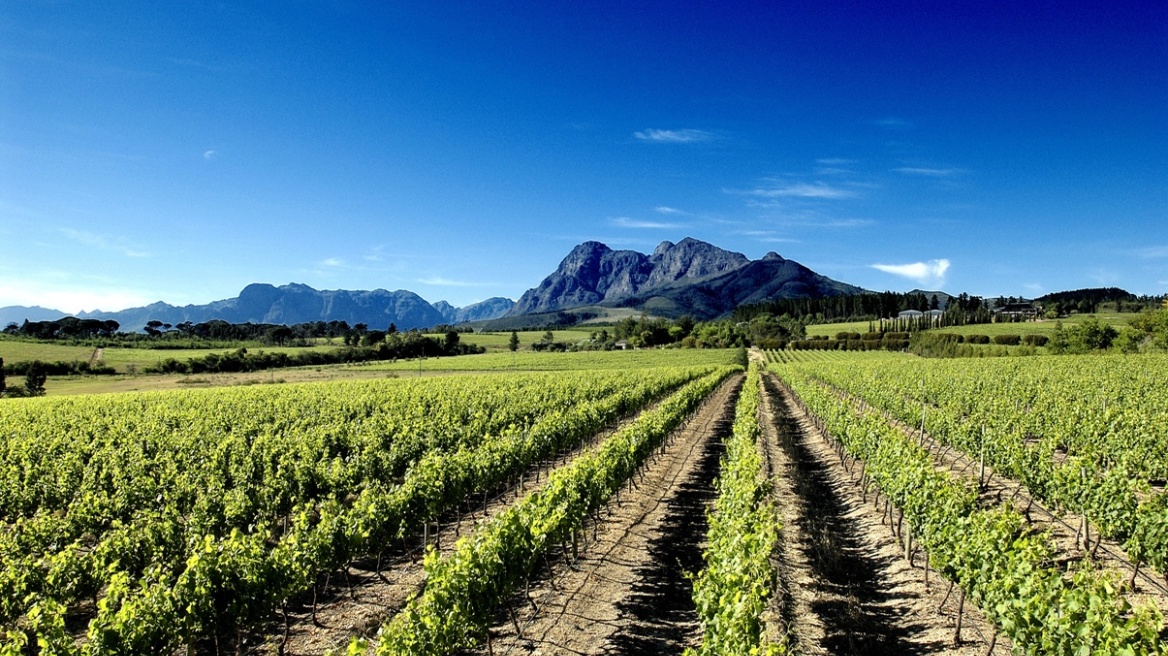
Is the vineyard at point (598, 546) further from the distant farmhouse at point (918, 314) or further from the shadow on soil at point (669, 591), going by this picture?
the distant farmhouse at point (918, 314)

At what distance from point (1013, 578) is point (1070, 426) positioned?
15.4 m

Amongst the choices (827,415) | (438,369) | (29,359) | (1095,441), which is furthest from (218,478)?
(29,359)

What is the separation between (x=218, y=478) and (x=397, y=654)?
1194cm

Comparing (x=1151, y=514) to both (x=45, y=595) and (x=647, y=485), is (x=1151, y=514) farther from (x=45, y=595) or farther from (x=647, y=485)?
(x=45, y=595)

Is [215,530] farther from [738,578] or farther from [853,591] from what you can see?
[853,591]

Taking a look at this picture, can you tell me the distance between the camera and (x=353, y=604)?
33.9 ft

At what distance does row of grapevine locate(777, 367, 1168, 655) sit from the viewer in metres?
5.88

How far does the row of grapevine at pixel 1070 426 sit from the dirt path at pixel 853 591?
322 cm

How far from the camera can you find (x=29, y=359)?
8812cm

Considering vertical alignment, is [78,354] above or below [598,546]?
above

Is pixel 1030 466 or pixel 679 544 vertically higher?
pixel 1030 466

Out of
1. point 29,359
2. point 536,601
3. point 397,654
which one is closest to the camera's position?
point 397,654

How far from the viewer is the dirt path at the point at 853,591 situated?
28.5ft

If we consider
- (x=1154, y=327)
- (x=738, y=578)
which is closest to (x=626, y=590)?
(x=738, y=578)
